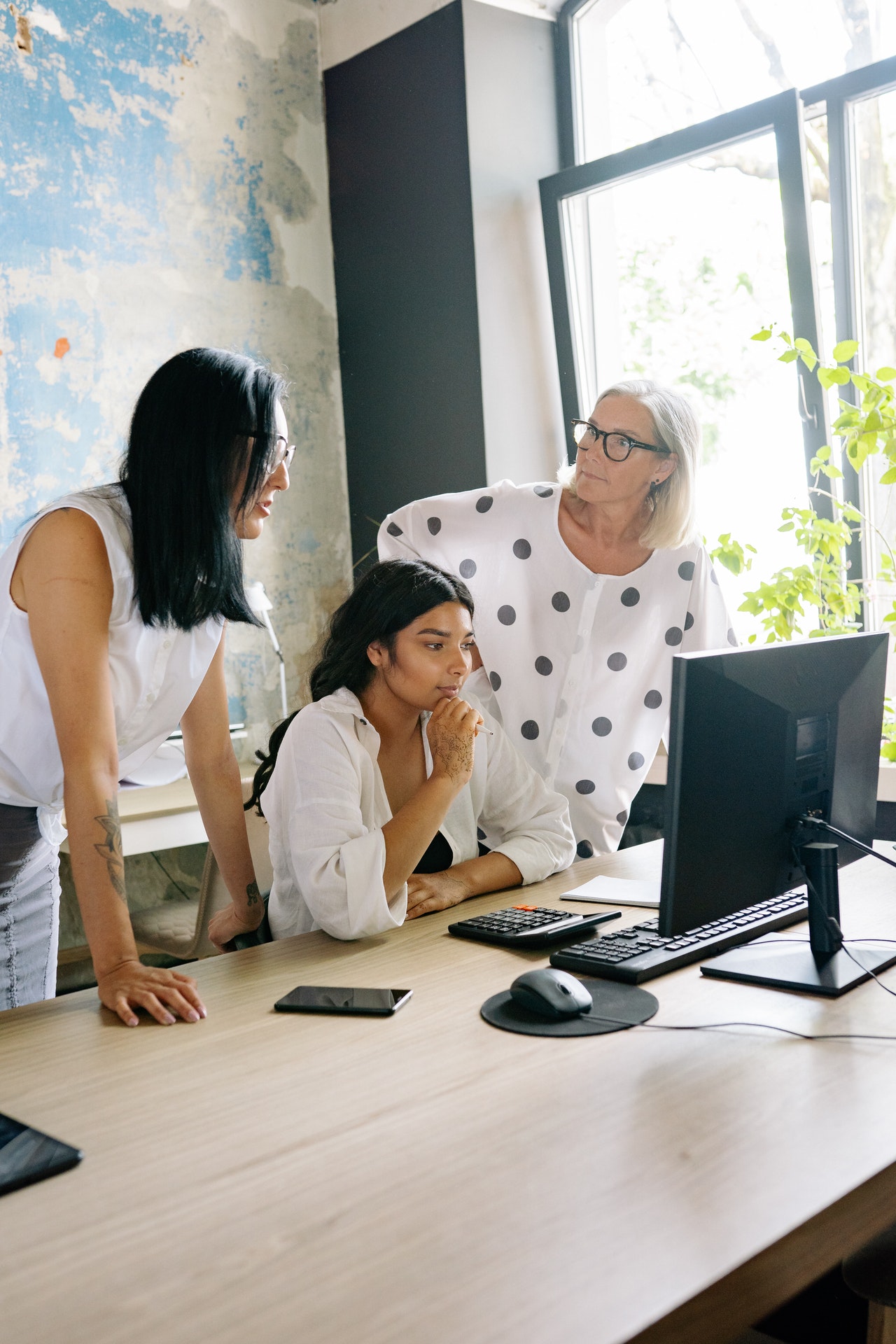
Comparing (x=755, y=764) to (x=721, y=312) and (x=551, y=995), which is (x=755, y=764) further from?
(x=721, y=312)

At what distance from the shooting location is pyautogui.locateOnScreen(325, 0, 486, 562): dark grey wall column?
3471 millimetres

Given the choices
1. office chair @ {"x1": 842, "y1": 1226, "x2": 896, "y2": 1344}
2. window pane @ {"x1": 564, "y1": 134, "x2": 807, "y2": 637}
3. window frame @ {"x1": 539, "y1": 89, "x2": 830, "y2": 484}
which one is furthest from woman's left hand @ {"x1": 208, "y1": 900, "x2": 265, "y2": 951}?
window frame @ {"x1": 539, "y1": 89, "x2": 830, "y2": 484}

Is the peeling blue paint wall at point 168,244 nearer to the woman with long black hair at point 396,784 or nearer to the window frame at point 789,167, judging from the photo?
the window frame at point 789,167

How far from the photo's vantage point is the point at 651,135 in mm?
3330

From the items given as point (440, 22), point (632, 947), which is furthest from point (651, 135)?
point (632, 947)

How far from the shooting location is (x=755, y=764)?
48.5 inches

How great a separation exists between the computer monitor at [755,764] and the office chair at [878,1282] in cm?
30

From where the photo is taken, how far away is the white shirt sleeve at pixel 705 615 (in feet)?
6.97

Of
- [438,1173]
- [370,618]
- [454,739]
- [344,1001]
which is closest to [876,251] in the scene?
[370,618]

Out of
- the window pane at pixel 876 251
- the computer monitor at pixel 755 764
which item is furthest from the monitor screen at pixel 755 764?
the window pane at pixel 876 251

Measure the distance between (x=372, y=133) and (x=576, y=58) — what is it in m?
0.69

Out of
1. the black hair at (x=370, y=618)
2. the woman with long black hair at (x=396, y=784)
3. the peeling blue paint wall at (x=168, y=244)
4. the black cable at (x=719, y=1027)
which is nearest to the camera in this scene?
the black cable at (x=719, y=1027)

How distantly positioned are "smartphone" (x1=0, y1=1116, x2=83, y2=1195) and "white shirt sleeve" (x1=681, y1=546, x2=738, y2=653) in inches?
58.3

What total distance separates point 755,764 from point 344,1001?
1.69 ft
